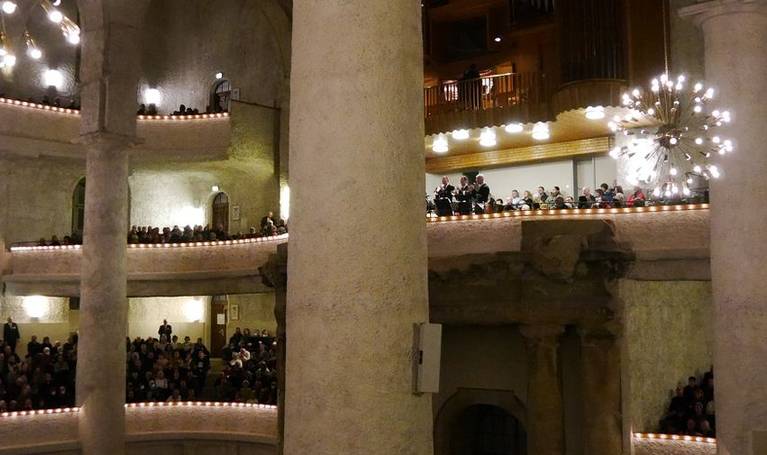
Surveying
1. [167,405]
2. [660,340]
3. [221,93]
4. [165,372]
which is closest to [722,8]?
[660,340]

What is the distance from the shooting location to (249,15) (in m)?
28.6

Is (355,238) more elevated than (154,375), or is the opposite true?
(355,238)

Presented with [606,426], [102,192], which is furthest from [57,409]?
[606,426]

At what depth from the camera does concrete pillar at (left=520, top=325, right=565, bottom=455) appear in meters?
14.3

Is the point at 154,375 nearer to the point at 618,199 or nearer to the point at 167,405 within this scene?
the point at 167,405

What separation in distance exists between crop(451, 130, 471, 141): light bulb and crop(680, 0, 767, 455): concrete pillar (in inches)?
391

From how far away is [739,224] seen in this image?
34.7 ft

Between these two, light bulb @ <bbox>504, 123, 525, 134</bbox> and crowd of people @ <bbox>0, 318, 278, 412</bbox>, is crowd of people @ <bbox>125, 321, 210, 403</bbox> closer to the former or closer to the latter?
crowd of people @ <bbox>0, 318, 278, 412</bbox>

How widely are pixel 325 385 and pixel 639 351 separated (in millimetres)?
12285

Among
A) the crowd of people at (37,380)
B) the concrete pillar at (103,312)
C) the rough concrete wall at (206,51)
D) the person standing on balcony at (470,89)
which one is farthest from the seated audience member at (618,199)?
the rough concrete wall at (206,51)

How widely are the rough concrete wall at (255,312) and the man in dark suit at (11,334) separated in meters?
6.70

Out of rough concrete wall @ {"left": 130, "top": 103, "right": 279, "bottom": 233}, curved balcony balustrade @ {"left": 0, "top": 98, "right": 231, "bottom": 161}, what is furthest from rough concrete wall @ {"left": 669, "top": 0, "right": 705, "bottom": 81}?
curved balcony balustrade @ {"left": 0, "top": 98, "right": 231, "bottom": 161}

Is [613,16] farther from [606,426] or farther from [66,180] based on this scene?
[66,180]

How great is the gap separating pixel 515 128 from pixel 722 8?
30.7ft
